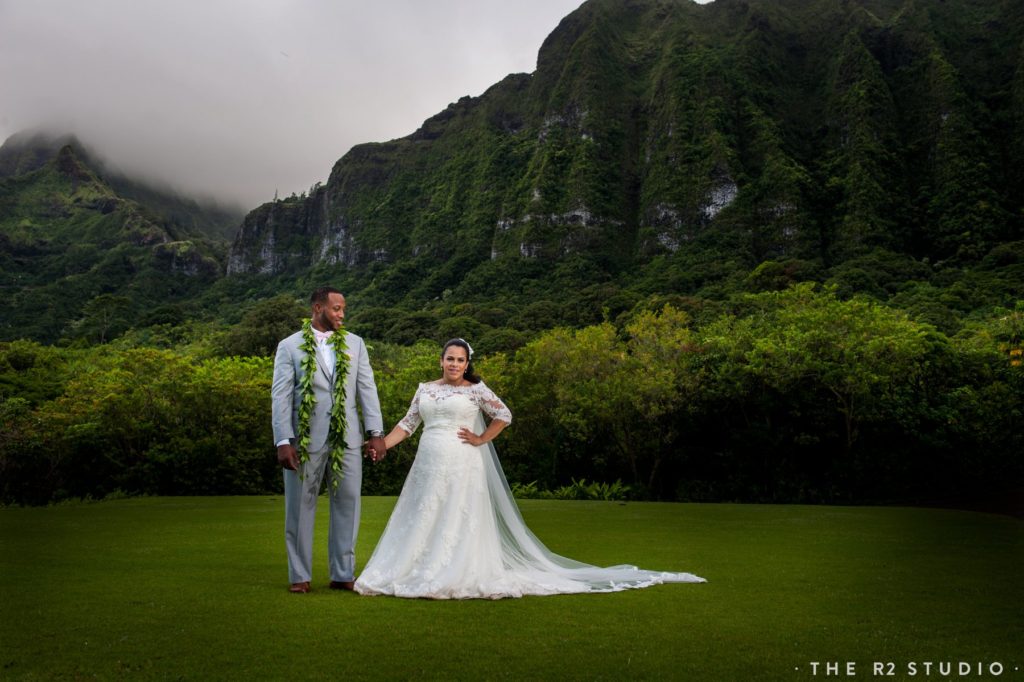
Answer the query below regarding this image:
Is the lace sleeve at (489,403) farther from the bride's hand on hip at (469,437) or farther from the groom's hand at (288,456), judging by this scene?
the groom's hand at (288,456)

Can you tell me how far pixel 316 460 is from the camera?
762 cm

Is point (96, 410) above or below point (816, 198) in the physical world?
below

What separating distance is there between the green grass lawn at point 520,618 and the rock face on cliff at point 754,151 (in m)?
106

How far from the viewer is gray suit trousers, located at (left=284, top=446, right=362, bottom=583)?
7375 mm

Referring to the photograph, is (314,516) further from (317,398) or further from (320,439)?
(317,398)

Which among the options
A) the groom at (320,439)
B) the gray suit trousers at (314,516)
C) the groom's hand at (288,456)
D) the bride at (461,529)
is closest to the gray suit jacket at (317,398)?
the groom at (320,439)

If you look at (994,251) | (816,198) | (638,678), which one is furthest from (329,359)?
(816,198)

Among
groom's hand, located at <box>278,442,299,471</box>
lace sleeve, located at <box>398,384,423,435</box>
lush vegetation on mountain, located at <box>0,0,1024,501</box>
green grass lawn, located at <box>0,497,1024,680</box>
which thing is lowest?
green grass lawn, located at <box>0,497,1024,680</box>

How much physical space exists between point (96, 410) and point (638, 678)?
29631 millimetres

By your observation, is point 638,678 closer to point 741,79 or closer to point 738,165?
point 738,165

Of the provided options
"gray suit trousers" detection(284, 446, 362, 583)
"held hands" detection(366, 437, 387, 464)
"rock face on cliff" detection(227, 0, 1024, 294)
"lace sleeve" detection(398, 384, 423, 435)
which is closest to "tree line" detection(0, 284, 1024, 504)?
"lace sleeve" detection(398, 384, 423, 435)

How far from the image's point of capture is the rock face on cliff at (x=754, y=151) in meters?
120

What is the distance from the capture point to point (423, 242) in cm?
17650

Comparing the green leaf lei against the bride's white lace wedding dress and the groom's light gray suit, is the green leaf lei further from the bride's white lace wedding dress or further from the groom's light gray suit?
the bride's white lace wedding dress
